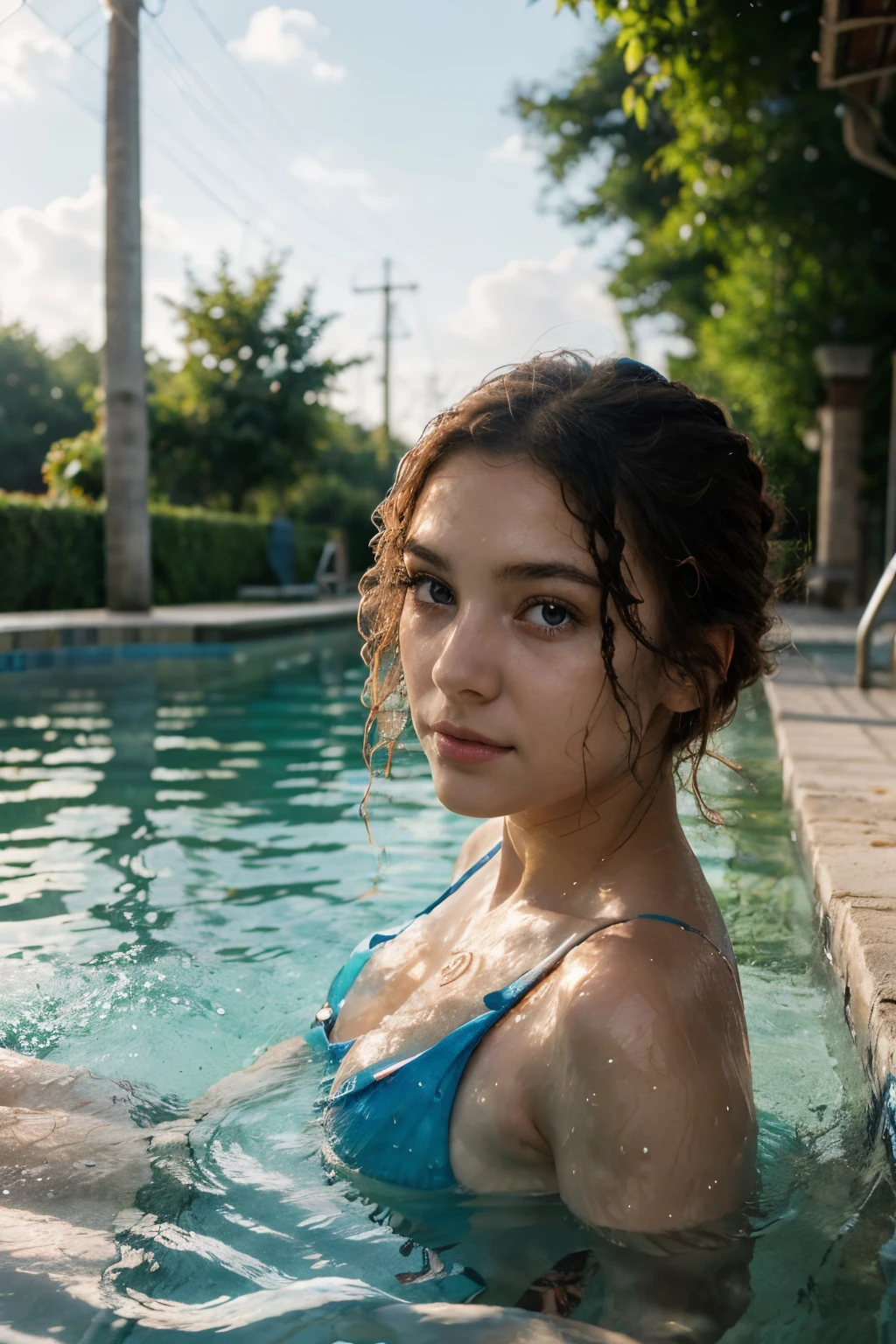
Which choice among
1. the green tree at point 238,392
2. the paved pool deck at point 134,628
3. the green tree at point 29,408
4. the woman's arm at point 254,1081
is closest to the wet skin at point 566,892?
the woman's arm at point 254,1081

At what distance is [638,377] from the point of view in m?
1.58

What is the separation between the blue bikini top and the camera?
147 cm

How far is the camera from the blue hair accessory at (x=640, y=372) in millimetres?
1585

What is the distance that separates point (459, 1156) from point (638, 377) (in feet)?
3.36

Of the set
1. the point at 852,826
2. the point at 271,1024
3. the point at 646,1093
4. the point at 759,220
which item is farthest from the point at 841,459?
the point at 646,1093

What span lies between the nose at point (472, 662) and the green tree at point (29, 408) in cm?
5230

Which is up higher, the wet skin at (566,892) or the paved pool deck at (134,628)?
the wet skin at (566,892)

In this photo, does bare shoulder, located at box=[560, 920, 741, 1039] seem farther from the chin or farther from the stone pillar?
the stone pillar

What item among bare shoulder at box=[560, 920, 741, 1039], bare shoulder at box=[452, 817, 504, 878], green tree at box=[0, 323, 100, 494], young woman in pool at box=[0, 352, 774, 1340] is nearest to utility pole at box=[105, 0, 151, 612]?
bare shoulder at box=[452, 817, 504, 878]

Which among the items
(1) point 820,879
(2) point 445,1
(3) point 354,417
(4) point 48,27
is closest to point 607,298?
(4) point 48,27

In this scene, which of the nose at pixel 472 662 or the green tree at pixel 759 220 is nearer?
the nose at pixel 472 662

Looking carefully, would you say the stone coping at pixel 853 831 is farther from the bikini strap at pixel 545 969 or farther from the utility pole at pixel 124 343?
the utility pole at pixel 124 343

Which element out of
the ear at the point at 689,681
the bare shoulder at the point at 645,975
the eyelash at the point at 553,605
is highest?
the eyelash at the point at 553,605

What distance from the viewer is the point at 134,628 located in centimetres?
1216
